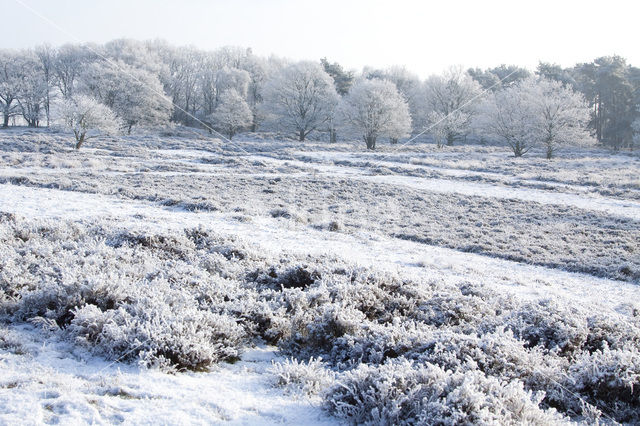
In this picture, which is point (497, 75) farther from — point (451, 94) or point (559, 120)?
point (559, 120)

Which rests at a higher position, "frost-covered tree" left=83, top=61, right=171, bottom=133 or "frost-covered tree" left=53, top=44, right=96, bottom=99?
"frost-covered tree" left=53, top=44, right=96, bottom=99

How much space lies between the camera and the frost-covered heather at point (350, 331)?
3.36 metres

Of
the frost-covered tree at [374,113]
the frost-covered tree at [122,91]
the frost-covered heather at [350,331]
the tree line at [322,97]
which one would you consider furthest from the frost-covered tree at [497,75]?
the frost-covered heather at [350,331]

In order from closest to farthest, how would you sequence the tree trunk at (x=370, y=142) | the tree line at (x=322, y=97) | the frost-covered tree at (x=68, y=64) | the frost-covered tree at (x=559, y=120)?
the frost-covered tree at (x=559, y=120) < the tree line at (x=322, y=97) < the tree trunk at (x=370, y=142) < the frost-covered tree at (x=68, y=64)

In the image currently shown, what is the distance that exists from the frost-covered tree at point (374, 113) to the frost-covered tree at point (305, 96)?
683 cm

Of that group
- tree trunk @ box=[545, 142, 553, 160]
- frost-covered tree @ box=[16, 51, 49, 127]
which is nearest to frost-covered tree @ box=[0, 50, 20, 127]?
frost-covered tree @ box=[16, 51, 49, 127]

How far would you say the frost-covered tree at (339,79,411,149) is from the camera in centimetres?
5369

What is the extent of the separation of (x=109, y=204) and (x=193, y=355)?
41.4 feet

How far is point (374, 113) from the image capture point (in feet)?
176

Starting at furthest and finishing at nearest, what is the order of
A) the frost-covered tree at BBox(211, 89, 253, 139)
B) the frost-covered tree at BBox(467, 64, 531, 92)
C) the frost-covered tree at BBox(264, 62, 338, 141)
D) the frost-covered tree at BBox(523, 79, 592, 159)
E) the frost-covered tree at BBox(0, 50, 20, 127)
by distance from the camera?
1. the frost-covered tree at BBox(467, 64, 531, 92)
2. the frost-covered tree at BBox(0, 50, 20, 127)
3. the frost-covered tree at BBox(264, 62, 338, 141)
4. the frost-covered tree at BBox(211, 89, 253, 139)
5. the frost-covered tree at BBox(523, 79, 592, 159)

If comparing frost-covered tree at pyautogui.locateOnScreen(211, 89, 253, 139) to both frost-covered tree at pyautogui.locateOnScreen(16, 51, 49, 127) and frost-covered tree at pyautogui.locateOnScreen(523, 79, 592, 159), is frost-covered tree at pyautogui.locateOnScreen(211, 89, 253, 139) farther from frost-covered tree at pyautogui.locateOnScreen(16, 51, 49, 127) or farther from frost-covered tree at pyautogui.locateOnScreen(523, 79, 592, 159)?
frost-covered tree at pyautogui.locateOnScreen(523, 79, 592, 159)

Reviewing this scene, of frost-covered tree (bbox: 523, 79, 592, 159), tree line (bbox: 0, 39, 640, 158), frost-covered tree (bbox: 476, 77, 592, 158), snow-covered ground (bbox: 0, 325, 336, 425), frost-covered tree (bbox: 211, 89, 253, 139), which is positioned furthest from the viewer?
frost-covered tree (bbox: 211, 89, 253, 139)

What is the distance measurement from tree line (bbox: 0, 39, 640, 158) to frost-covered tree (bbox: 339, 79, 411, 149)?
13 cm

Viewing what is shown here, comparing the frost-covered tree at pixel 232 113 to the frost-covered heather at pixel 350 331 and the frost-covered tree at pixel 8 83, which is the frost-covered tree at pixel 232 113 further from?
the frost-covered heather at pixel 350 331
